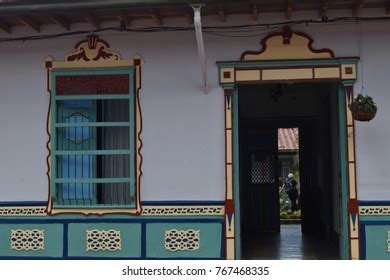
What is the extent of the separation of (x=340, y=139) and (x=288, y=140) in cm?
1406

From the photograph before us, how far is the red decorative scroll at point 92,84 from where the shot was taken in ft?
23.4

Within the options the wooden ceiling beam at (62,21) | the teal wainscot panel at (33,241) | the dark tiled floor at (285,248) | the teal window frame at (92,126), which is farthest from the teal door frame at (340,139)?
the teal wainscot panel at (33,241)

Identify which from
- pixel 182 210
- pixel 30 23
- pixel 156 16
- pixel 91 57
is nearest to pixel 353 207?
pixel 182 210

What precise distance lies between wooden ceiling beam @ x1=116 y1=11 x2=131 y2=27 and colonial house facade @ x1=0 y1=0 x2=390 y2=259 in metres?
0.02

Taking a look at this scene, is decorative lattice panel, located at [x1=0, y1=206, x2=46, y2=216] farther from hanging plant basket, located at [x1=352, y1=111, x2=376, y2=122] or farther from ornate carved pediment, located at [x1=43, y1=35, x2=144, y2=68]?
hanging plant basket, located at [x1=352, y1=111, x2=376, y2=122]

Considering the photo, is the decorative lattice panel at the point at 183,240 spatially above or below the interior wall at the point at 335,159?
below

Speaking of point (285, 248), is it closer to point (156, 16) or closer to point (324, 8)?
point (324, 8)

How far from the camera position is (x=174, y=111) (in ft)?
23.0

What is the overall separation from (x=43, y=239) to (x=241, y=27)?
3757mm

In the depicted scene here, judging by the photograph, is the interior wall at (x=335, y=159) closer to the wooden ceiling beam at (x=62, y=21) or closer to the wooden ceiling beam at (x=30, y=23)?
the wooden ceiling beam at (x=62, y=21)

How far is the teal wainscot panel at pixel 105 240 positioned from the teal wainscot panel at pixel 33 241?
0.18m

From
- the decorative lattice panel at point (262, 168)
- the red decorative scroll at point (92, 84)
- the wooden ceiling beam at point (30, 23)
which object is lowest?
the decorative lattice panel at point (262, 168)

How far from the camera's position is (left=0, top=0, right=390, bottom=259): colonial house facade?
6703 mm

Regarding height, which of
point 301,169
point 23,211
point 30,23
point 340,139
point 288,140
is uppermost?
point 30,23
